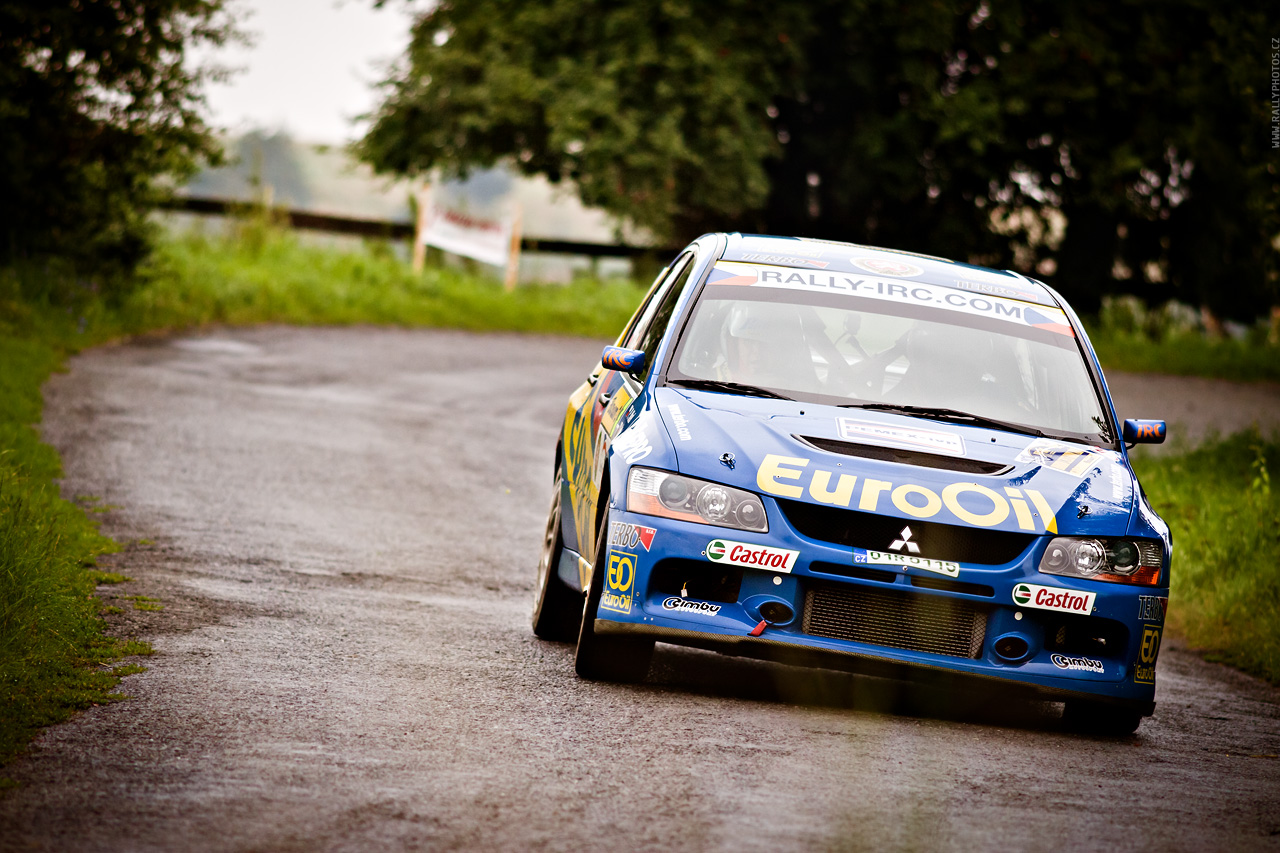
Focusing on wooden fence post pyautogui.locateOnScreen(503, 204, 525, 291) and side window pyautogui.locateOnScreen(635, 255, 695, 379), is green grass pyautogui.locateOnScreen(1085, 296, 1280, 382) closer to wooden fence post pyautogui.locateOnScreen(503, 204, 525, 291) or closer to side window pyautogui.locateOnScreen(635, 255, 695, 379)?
wooden fence post pyautogui.locateOnScreen(503, 204, 525, 291)

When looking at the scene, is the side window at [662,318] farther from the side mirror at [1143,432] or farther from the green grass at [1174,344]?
the green grass at [1174,344]

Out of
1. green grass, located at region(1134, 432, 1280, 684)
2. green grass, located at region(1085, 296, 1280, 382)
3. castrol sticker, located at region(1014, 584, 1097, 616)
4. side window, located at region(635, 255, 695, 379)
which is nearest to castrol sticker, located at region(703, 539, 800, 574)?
castrol sticker, located at region(1014, 584, 1097, 616)

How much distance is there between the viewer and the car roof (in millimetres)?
7988

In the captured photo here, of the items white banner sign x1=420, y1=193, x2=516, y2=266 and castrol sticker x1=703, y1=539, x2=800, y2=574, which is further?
white banner sign x1=420, y1=193, x2=516, y2=266

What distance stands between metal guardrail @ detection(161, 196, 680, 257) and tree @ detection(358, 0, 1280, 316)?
204cm

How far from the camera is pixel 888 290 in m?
7.83

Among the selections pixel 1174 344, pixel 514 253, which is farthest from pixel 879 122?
pixel 514 253

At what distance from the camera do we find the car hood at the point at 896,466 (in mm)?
6422

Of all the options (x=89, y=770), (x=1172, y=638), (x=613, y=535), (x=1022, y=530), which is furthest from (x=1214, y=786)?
(x=1172, y=638)

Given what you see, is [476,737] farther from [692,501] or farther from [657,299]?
[657,299]

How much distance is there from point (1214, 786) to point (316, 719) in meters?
2.93

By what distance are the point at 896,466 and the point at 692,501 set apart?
29.6 inches

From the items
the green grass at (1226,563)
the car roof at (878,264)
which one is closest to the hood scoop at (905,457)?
the car roof at (878,264)

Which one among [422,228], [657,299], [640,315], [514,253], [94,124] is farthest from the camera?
[514,253]
